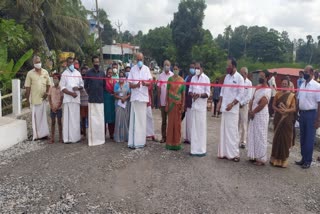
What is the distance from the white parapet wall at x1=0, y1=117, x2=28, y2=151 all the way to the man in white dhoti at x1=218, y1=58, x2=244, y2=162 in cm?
445

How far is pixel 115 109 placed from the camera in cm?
749

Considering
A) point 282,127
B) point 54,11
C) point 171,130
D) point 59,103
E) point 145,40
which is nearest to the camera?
point 282,127

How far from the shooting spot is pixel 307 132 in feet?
20.3

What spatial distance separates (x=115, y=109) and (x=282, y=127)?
11.5ft

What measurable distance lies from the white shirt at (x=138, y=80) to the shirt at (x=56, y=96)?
1.63 meters

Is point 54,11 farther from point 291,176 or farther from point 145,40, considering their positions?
point 145,40

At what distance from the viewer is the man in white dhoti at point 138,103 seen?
22.7 feet

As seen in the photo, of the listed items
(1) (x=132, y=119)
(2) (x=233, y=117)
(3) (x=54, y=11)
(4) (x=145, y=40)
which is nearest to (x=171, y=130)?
(1) (x=132, y=119)

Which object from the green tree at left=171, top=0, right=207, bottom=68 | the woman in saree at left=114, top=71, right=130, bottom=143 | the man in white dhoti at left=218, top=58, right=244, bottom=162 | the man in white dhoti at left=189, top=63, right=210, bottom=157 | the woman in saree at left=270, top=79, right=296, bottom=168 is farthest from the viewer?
the green tree at left=171, top=0, right=207, bottom=68

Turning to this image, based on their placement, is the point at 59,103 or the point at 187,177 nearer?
the point at 187,177

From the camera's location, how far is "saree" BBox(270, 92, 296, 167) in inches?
237

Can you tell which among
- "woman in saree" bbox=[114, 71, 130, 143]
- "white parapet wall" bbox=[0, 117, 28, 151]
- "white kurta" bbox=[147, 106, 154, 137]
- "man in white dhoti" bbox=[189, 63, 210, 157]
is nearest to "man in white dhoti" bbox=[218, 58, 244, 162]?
"man in white dhoti" bbox=[189, 63, 210, 157]

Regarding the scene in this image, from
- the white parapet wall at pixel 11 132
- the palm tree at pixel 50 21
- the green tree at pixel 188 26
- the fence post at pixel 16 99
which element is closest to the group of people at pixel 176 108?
the white parapet wall at pixel 11 132

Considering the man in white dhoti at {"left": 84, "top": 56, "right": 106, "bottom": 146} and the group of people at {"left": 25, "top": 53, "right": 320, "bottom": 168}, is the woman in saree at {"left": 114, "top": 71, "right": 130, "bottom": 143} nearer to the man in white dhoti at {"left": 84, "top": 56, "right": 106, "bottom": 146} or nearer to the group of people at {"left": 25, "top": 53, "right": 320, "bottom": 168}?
the group of people at {"left": 25, "top": 53, "right": 320, "bottom": 168}
